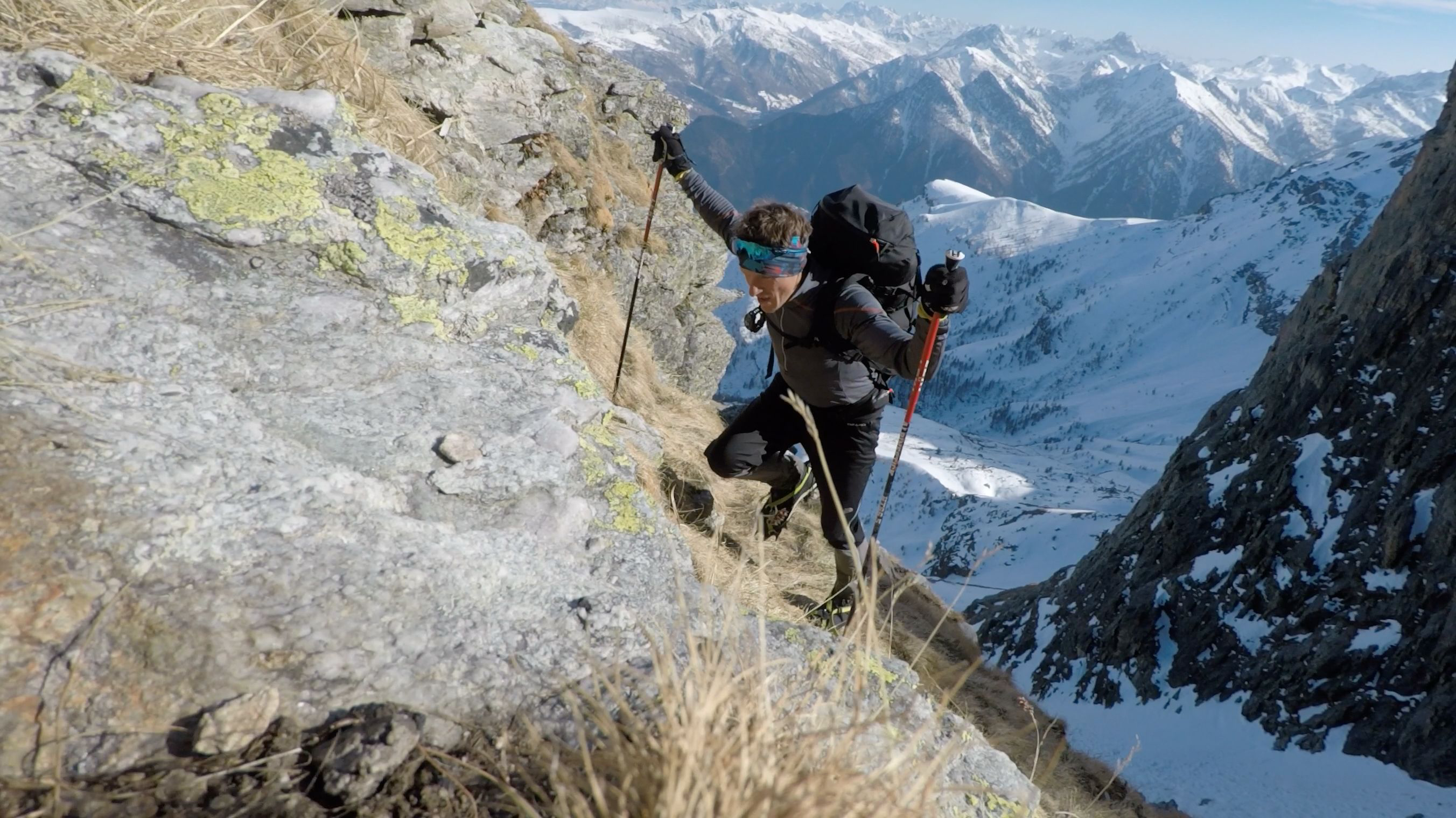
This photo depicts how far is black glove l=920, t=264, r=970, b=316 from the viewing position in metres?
4.24

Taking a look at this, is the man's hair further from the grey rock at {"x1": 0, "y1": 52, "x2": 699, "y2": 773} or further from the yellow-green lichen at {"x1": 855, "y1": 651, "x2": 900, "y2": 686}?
the yellow-green lichen at {"x1": 855, "y1": 651, "x2": 900, "y2": 686}

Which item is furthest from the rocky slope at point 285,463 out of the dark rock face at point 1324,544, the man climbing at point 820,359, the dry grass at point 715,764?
the dark rock face at point 1324,544

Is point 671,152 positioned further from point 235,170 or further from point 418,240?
point 235,170

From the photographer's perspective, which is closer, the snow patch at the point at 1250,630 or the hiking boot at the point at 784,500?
the hiking boot at the point at 784,500

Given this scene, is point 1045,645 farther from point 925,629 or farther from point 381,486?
point 381,486

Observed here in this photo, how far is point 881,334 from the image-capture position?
467 cm

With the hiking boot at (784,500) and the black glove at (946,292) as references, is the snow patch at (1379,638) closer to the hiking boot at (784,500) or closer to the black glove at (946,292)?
the hiking boot at (784,500)

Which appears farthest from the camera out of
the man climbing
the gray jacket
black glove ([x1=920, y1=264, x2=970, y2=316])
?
the man climbing

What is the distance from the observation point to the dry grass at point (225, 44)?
3.55 meters

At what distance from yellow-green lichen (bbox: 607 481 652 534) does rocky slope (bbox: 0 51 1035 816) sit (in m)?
0.01

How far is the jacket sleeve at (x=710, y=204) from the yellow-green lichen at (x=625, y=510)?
11.1 ft

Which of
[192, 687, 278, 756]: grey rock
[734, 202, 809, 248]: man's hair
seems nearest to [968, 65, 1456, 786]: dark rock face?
[734, 202, 809, 248]: man's hair

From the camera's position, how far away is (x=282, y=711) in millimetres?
2020

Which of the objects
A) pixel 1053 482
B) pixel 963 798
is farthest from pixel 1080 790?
pixel 1053 482
